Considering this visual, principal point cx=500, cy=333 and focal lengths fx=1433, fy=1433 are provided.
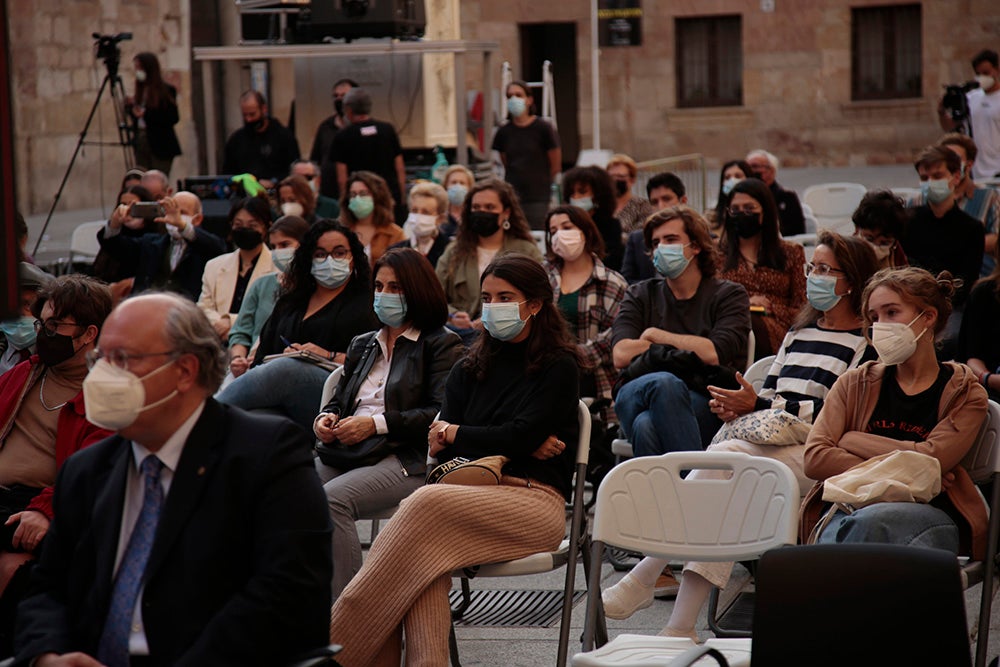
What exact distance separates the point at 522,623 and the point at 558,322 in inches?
45.9

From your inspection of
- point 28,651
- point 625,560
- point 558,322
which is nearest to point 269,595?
point 28,651

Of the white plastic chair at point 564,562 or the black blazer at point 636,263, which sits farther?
the black blazer at point 636,263

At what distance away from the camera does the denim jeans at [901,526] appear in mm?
4246

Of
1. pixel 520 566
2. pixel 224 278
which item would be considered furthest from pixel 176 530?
pixel 224 278

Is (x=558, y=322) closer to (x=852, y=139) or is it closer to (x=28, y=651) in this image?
(x=28, y=651)

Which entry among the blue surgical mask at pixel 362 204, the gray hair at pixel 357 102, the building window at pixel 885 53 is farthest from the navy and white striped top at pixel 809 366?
the building window at pixel 885 53

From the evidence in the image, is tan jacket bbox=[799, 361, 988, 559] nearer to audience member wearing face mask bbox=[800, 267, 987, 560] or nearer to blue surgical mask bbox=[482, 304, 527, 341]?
audience member wearing face mask bbox=[800, 267, 987, 560]

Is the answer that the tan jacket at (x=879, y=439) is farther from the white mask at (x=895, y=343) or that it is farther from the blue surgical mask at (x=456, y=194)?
the blue surgical mask at (x=456, y=194)

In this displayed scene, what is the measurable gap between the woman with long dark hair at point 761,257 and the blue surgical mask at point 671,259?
26.3 inches

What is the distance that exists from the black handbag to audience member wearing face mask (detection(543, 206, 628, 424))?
157cm

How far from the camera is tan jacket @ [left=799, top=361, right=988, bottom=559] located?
4430mm

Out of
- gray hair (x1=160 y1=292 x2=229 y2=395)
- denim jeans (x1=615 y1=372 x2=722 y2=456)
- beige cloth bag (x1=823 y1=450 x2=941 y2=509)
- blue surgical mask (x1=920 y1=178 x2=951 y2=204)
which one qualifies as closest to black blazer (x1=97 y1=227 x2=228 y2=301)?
denim jeans (x1=615 y1=372 x2=722 y2=456)

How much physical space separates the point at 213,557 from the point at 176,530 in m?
0.10

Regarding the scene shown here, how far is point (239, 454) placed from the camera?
3.21 metres
